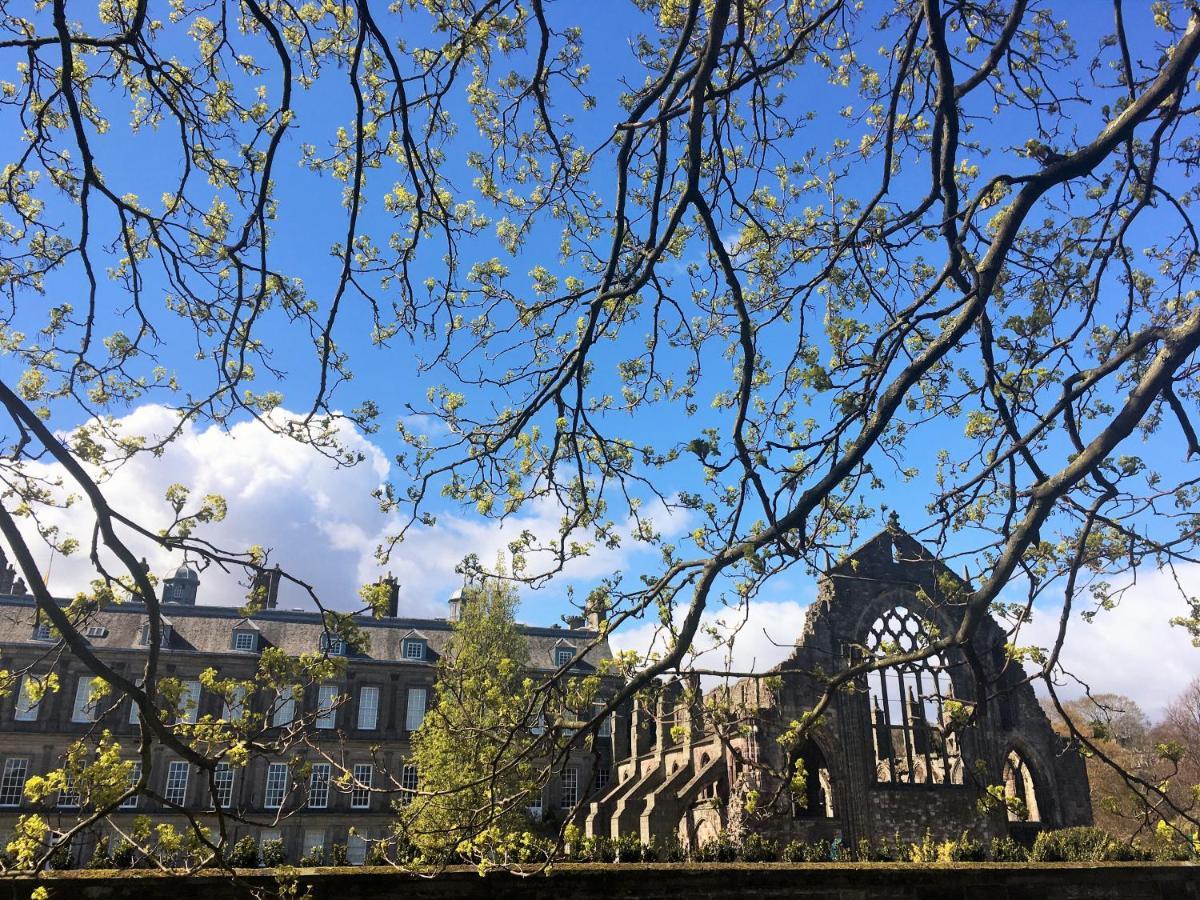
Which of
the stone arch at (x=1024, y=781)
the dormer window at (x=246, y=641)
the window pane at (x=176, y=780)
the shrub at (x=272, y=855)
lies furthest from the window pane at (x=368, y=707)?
the shrub at (x=272, y=855)

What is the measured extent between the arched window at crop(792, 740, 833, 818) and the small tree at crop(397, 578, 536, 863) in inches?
327

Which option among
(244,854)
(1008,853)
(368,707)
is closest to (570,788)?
(368,707)

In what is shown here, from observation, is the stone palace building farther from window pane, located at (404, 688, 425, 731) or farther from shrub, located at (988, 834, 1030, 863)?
shrub, located at (988, 834, 1030, 863)

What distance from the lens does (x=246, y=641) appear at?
35844mm

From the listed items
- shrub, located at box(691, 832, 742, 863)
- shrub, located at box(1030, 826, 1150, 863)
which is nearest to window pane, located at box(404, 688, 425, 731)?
shrub, located at box(691, 832, 742, 863)

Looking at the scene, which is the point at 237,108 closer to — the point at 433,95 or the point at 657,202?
the point at 433,95

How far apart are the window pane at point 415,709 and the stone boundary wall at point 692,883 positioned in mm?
26929

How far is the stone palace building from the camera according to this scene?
24.1 meters

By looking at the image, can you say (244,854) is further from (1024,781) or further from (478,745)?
(1024,781)

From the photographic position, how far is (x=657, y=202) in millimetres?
4824

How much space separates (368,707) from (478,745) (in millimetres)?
33418

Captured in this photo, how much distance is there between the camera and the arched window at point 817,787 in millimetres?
24234

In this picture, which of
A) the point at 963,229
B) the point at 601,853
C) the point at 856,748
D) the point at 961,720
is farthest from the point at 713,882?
the point at 856,748

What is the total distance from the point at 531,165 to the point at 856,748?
891 inches
